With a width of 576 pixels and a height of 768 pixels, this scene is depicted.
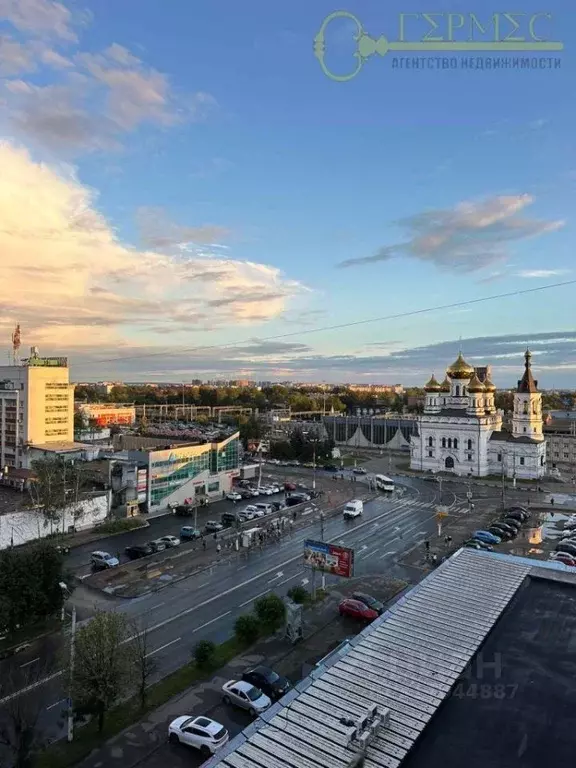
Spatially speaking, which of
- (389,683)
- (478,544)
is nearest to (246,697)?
(389,683)

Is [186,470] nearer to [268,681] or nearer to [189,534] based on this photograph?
[189,534]

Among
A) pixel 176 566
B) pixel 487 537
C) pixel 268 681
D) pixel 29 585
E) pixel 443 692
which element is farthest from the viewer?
pixel 487 537

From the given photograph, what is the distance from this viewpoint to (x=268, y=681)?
1523 cm

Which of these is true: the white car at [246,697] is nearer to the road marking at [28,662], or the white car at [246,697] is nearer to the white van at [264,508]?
the road marking at [28,662]

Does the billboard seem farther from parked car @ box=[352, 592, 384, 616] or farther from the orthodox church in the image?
the orthodox church

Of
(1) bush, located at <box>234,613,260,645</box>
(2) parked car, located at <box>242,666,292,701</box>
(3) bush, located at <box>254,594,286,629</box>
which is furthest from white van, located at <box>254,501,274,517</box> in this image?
(2) parked car, located at <box>242,666,292,701</box>

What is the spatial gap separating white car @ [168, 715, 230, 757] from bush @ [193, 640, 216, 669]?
2704 mm

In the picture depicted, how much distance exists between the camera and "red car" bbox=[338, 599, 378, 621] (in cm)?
1996

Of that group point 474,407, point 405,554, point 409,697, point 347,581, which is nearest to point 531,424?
point 474,407

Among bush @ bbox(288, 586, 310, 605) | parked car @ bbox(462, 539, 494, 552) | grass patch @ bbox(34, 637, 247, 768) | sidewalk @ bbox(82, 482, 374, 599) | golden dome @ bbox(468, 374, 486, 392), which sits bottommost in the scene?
grass patch @ bbox(34, 637, 247, 768)

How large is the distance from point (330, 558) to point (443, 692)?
11315 mm

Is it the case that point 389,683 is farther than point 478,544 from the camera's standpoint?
No

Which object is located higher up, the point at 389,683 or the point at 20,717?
the point at 389,683

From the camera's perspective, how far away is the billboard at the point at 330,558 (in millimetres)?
21656
